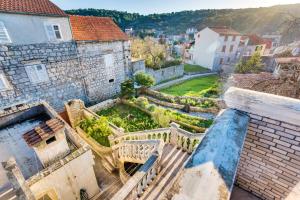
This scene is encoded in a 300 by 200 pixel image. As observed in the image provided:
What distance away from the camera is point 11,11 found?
10008mm

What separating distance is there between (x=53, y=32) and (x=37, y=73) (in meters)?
3.52

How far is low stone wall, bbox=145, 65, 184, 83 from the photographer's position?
2399 centimetres

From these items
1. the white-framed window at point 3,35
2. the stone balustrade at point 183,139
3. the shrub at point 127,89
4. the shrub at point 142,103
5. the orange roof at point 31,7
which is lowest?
the shrub at point 142,103

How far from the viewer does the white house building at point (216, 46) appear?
1224 inches

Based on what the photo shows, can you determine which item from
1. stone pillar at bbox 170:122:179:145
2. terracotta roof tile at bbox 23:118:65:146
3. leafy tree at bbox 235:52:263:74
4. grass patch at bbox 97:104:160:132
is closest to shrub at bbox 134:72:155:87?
grass patch at bbox 97:104:160:132

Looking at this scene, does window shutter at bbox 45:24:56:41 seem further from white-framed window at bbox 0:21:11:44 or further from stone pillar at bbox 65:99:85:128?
stone pillar at bbox 65:99:85:128

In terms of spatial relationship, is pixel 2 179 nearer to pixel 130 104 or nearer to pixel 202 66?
pixel 130 104

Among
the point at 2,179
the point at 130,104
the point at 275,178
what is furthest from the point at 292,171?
the point at 130,104

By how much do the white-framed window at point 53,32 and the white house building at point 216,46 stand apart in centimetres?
2848

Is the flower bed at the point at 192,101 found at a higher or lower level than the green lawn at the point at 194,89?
higher

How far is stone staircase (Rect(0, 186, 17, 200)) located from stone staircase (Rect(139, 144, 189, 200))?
4332mm

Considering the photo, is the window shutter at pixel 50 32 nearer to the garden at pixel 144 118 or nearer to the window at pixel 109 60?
the window at pixel 109 60

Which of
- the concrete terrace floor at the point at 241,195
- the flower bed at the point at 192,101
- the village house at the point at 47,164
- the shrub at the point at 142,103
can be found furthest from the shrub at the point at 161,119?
the concrete terrace floor at the point at 241,195

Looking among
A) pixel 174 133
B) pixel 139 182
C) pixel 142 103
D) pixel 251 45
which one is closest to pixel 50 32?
pixel 142 103
